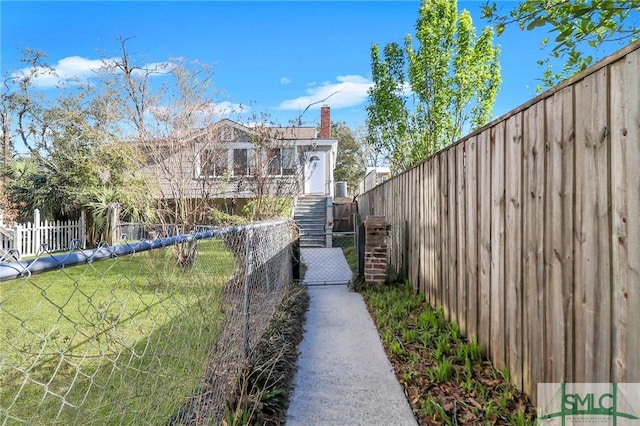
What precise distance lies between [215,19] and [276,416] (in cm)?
818

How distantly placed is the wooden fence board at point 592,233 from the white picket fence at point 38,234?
11.3 m

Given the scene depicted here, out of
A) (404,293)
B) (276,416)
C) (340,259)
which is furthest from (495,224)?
(340,259)

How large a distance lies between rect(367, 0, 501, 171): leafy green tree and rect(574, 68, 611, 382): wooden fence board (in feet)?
36.6

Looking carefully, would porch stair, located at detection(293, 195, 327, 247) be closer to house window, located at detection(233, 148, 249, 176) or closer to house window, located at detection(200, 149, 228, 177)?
house window, located at detection(233, 148, 249, 176)

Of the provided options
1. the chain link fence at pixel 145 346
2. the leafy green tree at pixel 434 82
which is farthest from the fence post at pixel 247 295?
the leafy green tree at pixel 434 82

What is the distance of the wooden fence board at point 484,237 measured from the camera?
10.4ft

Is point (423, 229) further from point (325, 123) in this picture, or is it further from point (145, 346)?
point (325, 123)

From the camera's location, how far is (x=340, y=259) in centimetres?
998

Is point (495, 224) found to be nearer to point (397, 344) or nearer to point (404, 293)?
point (397, 344)

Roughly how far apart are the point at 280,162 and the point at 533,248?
23.2ft

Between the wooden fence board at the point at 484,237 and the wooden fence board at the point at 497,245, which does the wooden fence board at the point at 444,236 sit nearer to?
the wooden fence board at the point at 484,237

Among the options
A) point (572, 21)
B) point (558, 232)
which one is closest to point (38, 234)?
point (558, 232)

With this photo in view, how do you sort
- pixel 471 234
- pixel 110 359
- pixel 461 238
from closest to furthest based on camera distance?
pixel 110 359 < pixel 471 234 < pixel 461 238

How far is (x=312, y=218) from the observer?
14.9 meters
